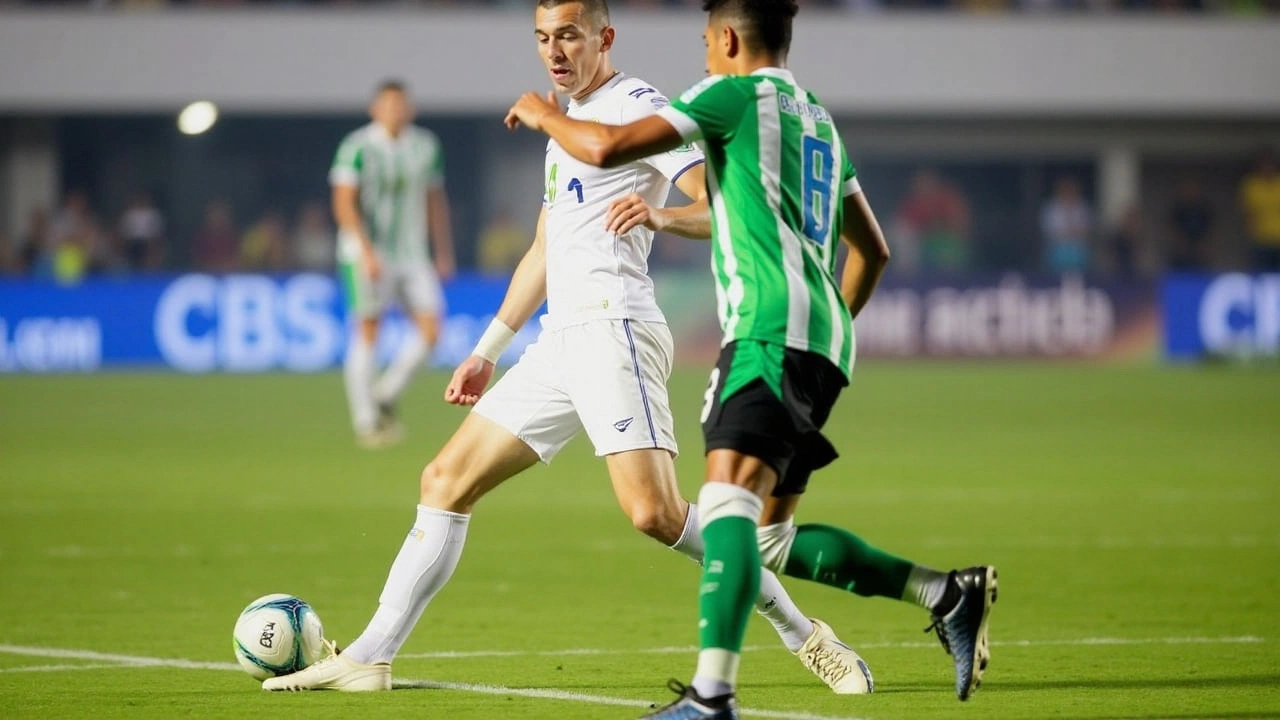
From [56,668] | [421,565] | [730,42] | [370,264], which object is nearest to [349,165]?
[370,264]

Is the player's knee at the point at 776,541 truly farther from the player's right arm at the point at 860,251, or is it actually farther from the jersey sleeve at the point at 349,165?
the jersey sleeve at the point at 349,165

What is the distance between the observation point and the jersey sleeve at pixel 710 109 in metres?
5.13

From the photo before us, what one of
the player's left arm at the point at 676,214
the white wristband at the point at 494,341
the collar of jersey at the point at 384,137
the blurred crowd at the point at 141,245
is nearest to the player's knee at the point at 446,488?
the white wristband at the point at 494,341

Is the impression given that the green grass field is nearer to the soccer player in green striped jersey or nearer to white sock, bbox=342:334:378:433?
white sock, bbox=342:334:378:433

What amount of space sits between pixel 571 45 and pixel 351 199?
33.0 ft

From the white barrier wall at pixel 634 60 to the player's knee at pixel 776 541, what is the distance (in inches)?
995

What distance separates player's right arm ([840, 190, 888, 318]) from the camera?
580 centimetres

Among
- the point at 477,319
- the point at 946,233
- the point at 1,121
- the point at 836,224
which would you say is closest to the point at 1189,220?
the point at 946,233

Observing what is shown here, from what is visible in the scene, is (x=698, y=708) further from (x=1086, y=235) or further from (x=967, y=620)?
(x=1086, y=235)

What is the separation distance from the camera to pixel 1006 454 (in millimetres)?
15281

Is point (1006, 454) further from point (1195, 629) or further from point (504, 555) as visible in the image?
point (1195, 629)

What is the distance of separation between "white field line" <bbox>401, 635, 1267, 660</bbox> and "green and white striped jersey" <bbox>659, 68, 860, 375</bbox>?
210 centimetres

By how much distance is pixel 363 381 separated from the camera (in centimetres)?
1616

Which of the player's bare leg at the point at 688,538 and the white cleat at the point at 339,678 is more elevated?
the player's bare leg at the point at 688,538
